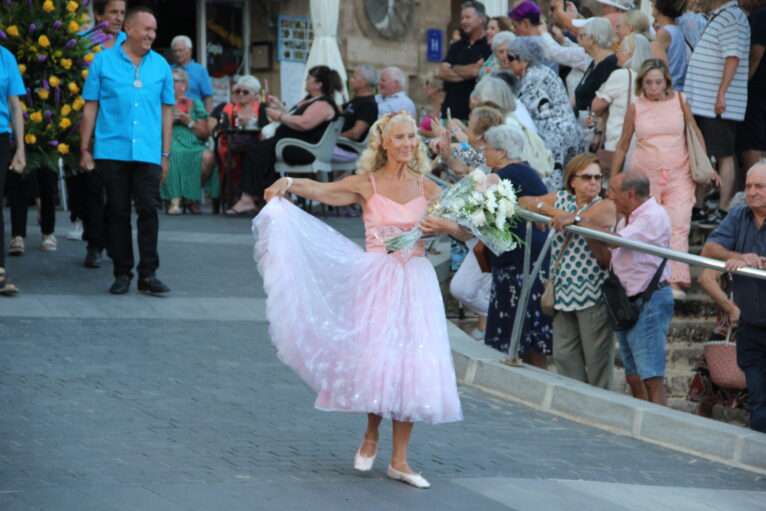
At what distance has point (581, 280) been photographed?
29.2 feet

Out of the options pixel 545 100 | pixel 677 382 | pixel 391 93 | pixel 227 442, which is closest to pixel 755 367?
pixel 677 382

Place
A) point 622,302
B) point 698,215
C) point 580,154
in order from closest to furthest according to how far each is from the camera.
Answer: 1. point 622,302
2. point 580,154
3. point 698,215

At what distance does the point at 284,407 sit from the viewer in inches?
297

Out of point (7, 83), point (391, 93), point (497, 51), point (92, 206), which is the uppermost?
point (497, 51)

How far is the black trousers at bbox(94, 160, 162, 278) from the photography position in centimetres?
1048

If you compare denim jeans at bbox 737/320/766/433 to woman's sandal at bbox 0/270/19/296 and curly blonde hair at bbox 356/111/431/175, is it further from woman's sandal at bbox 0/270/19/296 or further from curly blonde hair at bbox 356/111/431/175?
woman's sandal at bbox 0/270/19/296

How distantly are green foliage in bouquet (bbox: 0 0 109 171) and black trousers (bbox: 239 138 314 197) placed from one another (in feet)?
17.4

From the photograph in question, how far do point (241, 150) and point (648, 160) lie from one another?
24.8ft

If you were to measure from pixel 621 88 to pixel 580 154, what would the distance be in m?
2.45

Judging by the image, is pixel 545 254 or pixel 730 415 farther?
pixel 730 415

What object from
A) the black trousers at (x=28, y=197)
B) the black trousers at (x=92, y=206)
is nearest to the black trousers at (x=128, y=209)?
the black trousers at (x=92, y=206)

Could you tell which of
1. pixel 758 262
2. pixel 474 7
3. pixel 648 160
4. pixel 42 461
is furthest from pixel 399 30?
pixel 42 461

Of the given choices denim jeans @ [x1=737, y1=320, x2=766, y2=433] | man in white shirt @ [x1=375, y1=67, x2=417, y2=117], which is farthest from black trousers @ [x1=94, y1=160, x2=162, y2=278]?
man in white shirt @ [x1=375, y1=67, x2=417, y2=117]

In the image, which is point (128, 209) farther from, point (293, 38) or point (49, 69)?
point (293, 38)
